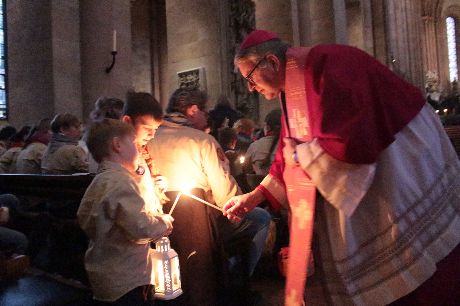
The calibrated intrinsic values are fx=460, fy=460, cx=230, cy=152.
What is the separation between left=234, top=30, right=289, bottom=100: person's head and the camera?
2.22 meters

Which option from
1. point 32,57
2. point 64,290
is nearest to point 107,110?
point 64,290

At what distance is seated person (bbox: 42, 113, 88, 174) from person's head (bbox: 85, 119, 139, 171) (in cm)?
199

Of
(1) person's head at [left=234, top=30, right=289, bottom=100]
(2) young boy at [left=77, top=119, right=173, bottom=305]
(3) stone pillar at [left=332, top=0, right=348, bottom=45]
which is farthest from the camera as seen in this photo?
(3) stone pillar at [left=332, top=0, right=348, bottom=45]

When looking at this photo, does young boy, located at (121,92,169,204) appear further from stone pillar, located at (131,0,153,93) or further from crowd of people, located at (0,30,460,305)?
stone pillar, located at (131,0,153,93)

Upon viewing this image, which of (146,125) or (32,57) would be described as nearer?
(146,125)

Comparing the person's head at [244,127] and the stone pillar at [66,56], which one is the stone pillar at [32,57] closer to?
the stone pillar at [66,56]

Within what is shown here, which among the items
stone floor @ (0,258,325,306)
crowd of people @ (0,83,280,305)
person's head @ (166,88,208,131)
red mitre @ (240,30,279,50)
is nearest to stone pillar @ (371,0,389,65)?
stone floor @ (0,258,325,306)

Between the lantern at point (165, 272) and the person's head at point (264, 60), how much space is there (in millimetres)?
1265

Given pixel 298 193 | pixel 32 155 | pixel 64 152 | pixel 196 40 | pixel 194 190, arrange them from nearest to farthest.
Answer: pixel 298 193 < pixel 194 190 < pixel 64 152 < pixel 32 155 < pixel 196 40

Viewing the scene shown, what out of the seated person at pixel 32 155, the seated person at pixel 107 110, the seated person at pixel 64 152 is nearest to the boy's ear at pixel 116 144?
the seated person at pixel 107 110

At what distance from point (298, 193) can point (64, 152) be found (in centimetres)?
321

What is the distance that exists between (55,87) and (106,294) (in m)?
4.66

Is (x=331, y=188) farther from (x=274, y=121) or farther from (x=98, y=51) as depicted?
(x=98, y=51)

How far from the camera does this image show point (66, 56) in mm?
6637
